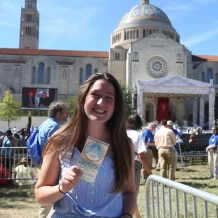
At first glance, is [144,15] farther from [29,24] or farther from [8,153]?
[8,153]

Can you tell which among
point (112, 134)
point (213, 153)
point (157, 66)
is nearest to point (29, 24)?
point (157, 66)

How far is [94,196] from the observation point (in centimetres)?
187

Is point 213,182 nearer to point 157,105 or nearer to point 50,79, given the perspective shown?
point 157,105

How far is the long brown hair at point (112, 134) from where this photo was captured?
1926mm

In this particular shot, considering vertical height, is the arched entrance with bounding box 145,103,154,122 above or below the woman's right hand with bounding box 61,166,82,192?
above

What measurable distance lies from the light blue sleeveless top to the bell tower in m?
86.0

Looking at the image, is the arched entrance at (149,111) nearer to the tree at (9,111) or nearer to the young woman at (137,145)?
the tree at (9,111)

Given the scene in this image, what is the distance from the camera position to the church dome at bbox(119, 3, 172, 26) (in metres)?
60.0

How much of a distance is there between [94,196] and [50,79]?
2113 inches

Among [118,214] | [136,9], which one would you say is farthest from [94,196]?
[136,9]

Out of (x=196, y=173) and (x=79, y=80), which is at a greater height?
(x=79, y=80)

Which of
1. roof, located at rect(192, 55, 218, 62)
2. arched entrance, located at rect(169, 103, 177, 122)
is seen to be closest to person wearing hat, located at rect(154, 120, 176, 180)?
arched entrance, located at rect(169, 103, 177, 122)

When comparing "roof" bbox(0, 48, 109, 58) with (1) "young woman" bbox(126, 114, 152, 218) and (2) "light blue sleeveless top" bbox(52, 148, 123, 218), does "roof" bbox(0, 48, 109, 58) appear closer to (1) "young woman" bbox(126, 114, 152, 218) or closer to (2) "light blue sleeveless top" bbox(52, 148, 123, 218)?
(1) "young woman" bbox(126, 114, 152, 218)

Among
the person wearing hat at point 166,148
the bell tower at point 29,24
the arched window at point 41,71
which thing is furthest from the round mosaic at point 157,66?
the bell tower at point 29,24
